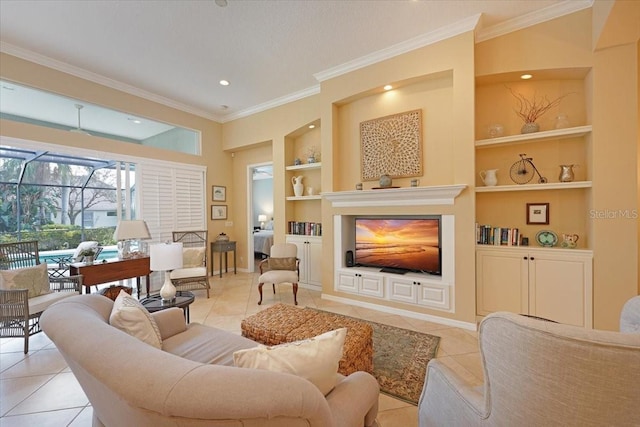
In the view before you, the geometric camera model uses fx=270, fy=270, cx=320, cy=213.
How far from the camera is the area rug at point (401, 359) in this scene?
2.12 meters

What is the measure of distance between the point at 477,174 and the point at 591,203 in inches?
44.3

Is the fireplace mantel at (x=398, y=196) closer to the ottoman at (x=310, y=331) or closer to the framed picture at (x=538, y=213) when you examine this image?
the framed picture at (x=538, y=213)

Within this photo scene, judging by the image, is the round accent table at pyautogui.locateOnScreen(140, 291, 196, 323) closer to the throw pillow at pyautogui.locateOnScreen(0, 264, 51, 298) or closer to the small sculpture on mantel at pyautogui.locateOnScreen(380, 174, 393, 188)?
the throw pillow at pyautogui.locateOnScreen(0, 264, 51, 298)

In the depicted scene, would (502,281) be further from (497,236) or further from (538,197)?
(538,197)

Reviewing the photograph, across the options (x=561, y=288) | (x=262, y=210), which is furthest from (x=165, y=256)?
→ (x=262, y=210)

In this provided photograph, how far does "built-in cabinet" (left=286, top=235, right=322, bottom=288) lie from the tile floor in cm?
78

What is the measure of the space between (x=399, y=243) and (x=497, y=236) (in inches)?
46.2

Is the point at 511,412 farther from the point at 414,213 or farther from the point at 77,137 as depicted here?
the point at 77,137

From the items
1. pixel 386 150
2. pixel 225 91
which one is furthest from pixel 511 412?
pixel 225 91

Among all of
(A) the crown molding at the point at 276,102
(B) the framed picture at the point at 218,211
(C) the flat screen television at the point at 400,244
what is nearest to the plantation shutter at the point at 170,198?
(B) the framed picture at the point at 218,211

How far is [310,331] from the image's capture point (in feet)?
7.04

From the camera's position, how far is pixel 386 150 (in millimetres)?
3922

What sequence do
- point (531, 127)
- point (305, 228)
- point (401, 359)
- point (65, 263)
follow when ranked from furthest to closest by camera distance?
point (305, 228) → point (65, 263) → point (531, 127) → point (401, 359)

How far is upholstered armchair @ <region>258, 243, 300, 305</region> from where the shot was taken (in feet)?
13.1
